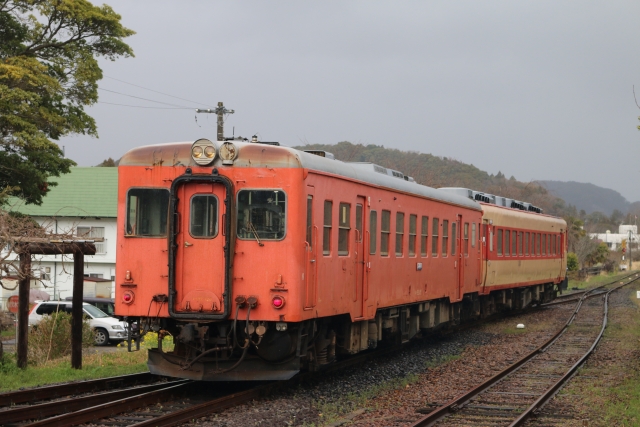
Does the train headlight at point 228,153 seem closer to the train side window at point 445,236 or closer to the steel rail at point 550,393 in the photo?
the steel rail at point 550,393

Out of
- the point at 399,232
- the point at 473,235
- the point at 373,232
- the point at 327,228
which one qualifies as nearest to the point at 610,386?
the point at 373,232

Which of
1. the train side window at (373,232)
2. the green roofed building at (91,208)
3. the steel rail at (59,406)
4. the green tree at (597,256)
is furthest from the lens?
the green tree at (597,256)

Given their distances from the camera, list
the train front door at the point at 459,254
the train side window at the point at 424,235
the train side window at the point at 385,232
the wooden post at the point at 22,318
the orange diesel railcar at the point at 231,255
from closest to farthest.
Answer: the orange diesel railcar at the point at 231,255 → the wooden post at the point at 22,318 → the train side window at the point at 385,232 → the train side window at the point at 424,235 → the train front door at the point at 459,254

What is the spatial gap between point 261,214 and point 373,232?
125 inches

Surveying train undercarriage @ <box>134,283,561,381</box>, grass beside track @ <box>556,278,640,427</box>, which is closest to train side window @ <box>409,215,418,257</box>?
grass beside track @ <box>556,278,640,427</box>

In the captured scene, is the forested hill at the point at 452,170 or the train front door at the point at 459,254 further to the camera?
the forested hill at the point at 452,170

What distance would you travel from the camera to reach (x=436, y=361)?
14898mm

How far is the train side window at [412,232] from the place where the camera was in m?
15.2

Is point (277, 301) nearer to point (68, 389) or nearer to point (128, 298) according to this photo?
point (128, 298)

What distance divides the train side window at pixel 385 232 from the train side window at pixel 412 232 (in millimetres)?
1264

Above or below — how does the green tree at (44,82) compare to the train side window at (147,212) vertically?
above

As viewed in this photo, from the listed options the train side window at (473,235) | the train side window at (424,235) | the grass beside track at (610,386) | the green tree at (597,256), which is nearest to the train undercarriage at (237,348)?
the grass beside track at (610,386)

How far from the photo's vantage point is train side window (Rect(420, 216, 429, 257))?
15.9 m

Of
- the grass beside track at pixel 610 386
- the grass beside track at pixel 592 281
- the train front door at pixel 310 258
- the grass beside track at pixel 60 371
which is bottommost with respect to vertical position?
the grass beside track at pixel 60 371
